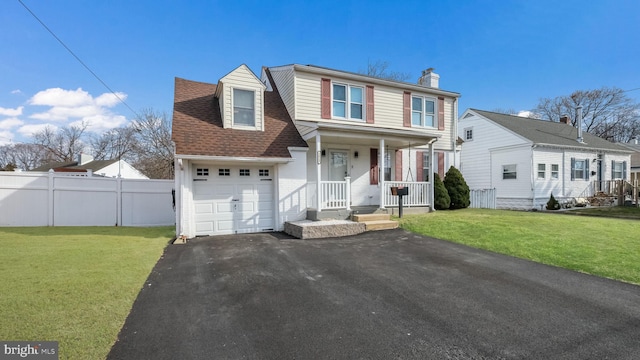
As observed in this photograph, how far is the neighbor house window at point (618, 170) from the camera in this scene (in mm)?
20062

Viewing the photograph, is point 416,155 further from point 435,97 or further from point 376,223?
point 376,223

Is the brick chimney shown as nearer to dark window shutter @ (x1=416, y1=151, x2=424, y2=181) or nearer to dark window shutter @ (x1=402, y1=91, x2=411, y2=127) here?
dark window shutter @ (x1=402, y1=91, x2=411, y2=127)

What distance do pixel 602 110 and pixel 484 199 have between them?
108ft

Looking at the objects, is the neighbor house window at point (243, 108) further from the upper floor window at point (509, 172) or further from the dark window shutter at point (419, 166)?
the upper floor window at point (509, 172)

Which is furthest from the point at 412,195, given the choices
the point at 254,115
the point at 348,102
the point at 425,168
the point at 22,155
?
the point at 22,155

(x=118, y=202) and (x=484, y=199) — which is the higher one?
(x=118, y=202)

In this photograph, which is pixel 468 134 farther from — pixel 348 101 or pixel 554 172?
pixel 348 101

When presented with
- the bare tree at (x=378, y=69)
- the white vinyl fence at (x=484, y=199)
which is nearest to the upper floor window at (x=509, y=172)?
the white vinyl fence at (x=484, y=199)

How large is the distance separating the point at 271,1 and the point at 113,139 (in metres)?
39.3

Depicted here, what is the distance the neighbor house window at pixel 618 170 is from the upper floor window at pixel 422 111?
55.5ft

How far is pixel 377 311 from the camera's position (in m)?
3.63

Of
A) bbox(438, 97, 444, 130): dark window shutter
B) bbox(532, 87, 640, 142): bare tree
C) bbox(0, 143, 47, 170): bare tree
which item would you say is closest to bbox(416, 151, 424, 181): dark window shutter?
bbox(438, 97, 444, 130): dark window shutter

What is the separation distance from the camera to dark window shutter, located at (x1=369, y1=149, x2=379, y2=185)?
1209 centimetres

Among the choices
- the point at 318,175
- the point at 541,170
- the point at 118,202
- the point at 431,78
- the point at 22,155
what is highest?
the point at 431,78
